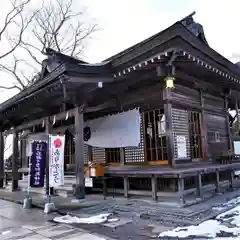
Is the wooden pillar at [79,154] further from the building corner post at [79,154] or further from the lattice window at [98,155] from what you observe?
the lattice window at [98,155]

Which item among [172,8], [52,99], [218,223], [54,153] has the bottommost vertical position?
[218,223]

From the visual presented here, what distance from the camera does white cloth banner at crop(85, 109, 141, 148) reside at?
7.55 metres

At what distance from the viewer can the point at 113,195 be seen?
7926mm

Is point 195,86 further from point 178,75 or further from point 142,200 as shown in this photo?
point 142,200

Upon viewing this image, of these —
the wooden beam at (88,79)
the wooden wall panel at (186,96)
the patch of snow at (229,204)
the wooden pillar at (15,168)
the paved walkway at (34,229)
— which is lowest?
the paved walkway at (34,229)

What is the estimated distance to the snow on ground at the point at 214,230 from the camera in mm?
4082

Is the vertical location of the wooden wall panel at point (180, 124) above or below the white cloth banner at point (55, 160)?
above

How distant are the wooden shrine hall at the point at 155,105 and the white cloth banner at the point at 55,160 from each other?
27.9 inches

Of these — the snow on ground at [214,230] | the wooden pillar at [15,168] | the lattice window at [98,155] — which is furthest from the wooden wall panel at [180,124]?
the wooden pillar at [15,168]

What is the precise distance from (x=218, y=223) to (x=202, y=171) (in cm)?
202

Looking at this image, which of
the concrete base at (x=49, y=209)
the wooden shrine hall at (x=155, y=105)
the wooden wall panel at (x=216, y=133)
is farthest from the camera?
the wooden wall panel at (x=216, y=133)

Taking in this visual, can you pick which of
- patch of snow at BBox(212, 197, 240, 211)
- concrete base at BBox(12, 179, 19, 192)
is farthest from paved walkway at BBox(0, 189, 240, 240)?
concrete base at BBox(12, 179, 19, 192)

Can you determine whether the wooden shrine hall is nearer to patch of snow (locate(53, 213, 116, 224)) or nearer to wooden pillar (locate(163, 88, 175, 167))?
wooden pillar (locate(163, 88, 175, 167))

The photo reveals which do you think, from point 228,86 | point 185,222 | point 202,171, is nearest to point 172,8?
point 228,86
